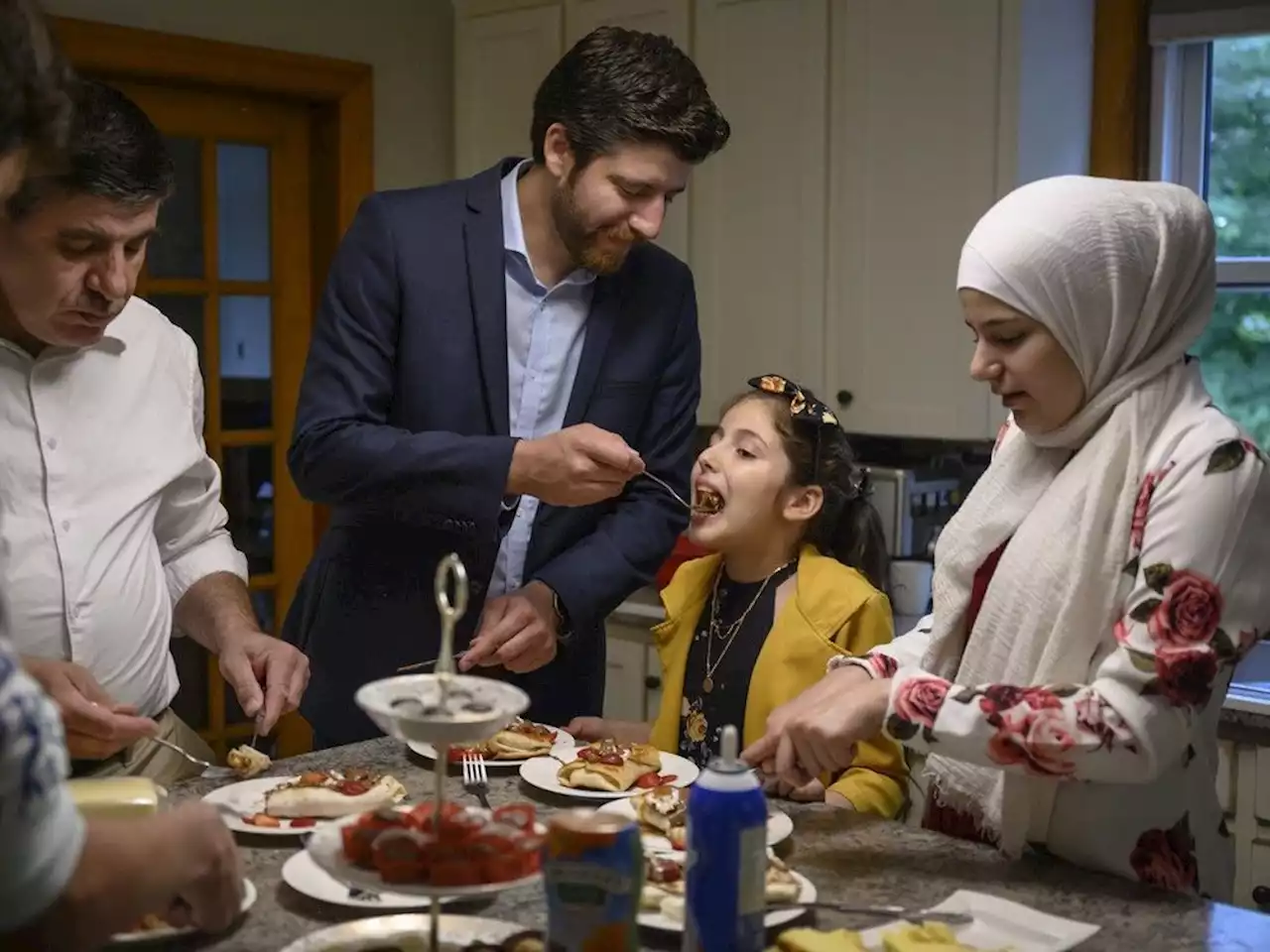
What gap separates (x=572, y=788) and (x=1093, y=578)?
63 centimetres

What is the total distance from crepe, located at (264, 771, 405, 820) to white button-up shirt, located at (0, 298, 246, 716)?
378 mm

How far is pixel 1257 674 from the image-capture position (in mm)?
3055

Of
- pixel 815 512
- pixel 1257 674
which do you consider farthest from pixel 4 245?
pixel 1257 674

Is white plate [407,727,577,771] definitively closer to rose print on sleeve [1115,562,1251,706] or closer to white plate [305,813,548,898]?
white plate [305,813,548,898]

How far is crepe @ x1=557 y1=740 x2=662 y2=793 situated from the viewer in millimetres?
1681

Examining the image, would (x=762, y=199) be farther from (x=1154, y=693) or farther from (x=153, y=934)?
(x=153, y=934)

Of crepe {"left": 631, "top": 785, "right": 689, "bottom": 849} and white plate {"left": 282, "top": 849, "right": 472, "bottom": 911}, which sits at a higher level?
crepe {"left": 631, "top": 785, "right": 689, "bottom": 849}

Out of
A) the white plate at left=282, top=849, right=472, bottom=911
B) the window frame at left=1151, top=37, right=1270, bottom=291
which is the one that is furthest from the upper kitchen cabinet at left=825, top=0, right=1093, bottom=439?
the white plate at left=282, top=849, right=472, bottom=911

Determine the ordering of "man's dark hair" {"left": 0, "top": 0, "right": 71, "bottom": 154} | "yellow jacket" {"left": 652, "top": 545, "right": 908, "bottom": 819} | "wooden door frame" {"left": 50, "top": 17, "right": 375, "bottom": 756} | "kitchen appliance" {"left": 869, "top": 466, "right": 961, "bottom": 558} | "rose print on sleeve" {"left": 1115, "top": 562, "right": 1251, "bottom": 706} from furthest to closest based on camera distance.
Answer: "wooden door frame" {"left": 50, "top": 17, "right": 375, "bottom": 756}
"kitchen appliance" {"left": 869, "top": 466, "right": 961, "bottom": 558}
"yellow jacket" {"left": 652, "top": 545, "right": 908, "bottom": 819}
"rose print on sleeve" {"left": 1115, "top": 562, "right": 1251, "bottom": 706}
"man's dark hair" {"left": 0, "top": 0, "right": 71, "bottom": 154}

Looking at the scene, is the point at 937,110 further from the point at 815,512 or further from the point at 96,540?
the point at 96,540

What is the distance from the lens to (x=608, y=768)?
1699mm

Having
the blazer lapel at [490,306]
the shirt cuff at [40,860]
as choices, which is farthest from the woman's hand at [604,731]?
the shirt cuff at [40,860]

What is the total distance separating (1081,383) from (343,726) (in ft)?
4.07

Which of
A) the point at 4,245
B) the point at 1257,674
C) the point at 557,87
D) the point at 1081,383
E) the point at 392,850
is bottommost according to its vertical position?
the point at 1257,674
